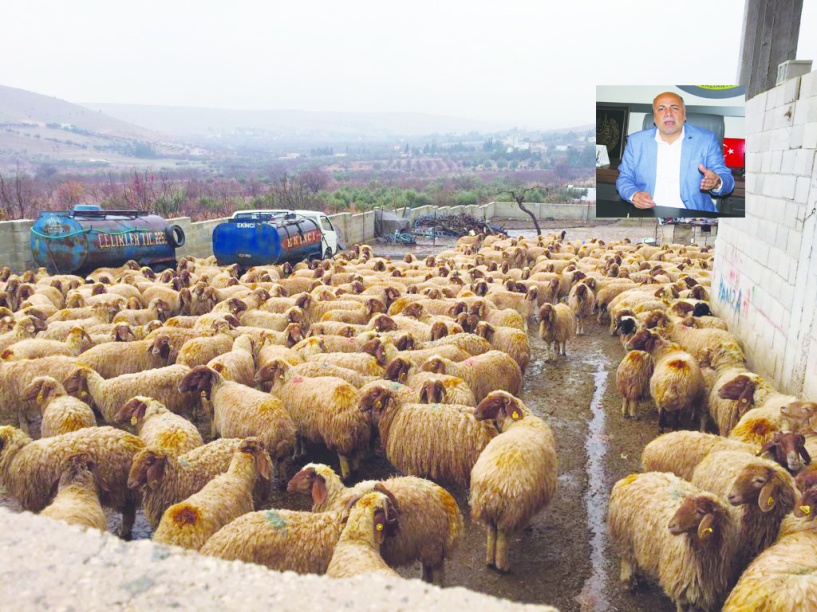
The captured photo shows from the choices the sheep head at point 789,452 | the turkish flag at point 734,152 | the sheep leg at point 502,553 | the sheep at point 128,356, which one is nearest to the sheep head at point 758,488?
the sheep head at point 789,452

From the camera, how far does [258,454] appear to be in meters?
5.53

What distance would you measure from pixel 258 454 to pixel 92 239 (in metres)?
12.5

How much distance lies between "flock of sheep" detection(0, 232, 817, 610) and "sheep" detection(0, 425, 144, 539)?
20 mm

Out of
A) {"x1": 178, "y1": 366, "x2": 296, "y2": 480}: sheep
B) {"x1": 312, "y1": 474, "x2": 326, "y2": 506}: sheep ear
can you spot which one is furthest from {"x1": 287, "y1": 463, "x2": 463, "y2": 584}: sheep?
{"x1": 178, "y1": 366, "x2": 296, "y2": 480}: sheep

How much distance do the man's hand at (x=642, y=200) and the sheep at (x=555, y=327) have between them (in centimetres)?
256

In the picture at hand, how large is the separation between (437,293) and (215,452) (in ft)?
25.3

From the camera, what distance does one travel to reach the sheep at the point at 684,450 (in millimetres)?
5547

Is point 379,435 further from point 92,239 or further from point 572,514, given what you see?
point 92,239

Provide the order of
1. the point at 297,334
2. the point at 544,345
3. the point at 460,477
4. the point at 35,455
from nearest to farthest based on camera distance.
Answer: the point at 35,455, the point at 460,477, the point at 297,334, the point at 544,345

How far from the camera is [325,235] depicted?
66.9 feet

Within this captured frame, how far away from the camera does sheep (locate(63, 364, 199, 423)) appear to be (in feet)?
24.3

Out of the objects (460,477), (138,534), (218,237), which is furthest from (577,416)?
(218,237)

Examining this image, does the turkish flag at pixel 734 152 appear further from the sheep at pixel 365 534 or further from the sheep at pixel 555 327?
the sheep at pixel 365 534

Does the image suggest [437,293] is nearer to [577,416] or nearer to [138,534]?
[577,416]
